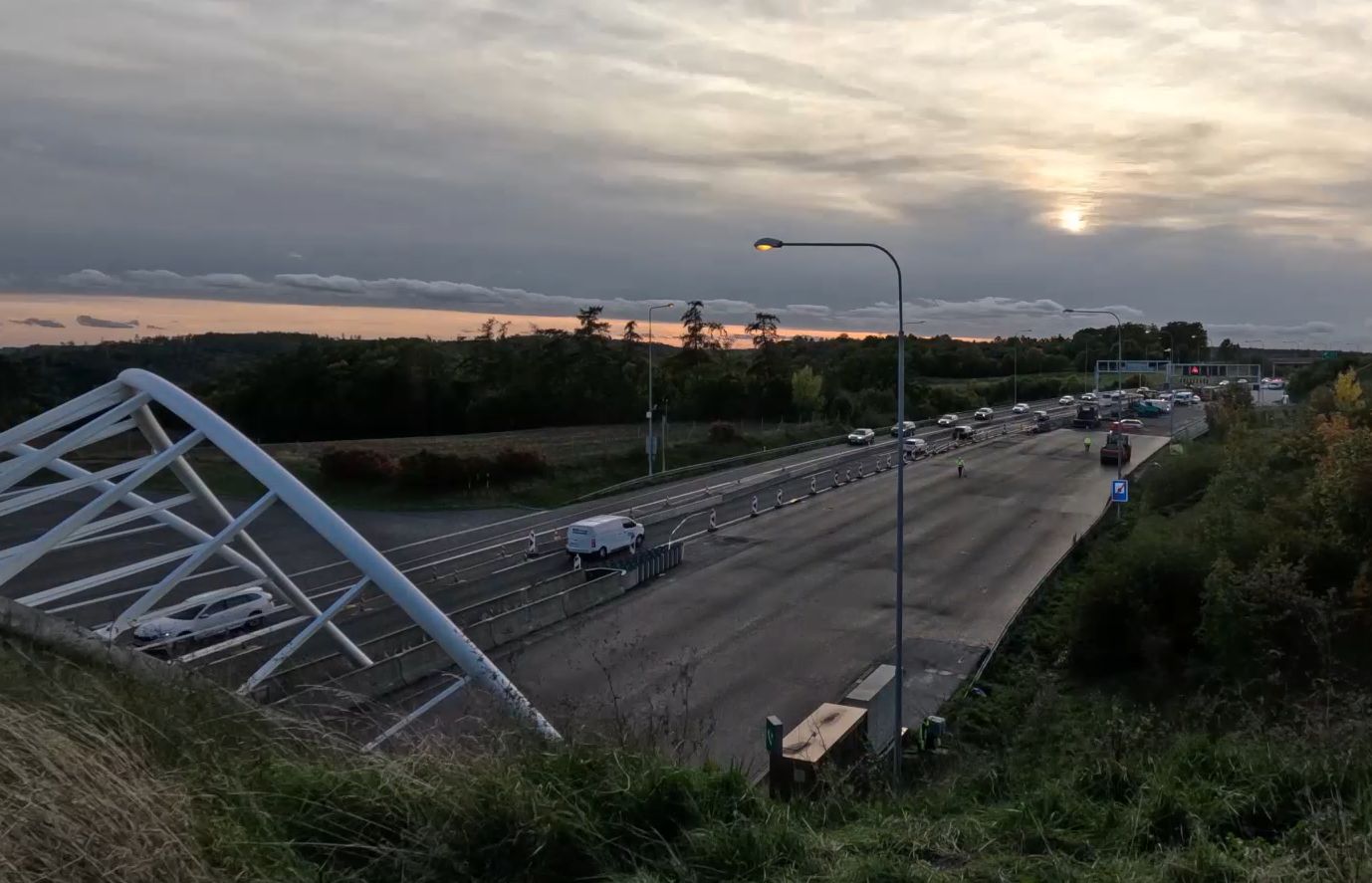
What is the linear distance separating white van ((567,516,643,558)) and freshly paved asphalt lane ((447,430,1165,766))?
97.3 inches

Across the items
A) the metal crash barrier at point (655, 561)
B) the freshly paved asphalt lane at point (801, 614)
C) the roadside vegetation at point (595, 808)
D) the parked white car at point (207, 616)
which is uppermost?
the roadside vegetation at point (595, 808)

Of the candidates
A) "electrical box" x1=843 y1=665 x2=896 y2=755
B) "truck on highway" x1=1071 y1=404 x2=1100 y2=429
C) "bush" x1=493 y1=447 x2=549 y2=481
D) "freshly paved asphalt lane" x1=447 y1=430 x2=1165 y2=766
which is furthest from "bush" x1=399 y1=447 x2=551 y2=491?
"truck on highway" x1=1071 y1=404 x2=1100 y2=429

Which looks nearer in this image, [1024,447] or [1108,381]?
[1024,447]

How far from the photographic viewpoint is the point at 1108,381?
397 ft

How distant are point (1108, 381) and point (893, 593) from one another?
10818 centimetres

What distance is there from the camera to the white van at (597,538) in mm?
28750

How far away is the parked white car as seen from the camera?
59.6ft

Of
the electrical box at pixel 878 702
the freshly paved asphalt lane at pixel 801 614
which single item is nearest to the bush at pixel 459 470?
the freshly paved asphalt lane at pixel 801 614

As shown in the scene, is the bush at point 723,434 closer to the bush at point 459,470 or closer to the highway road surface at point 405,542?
the highway road surface at point 405,542

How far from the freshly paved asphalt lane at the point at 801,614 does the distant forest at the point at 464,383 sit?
38157mm

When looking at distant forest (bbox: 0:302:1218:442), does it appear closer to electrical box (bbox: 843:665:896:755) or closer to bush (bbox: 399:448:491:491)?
bush (bbox: 399:448:491:491)

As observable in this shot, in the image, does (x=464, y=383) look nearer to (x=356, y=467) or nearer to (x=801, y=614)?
(x=356, y=467)

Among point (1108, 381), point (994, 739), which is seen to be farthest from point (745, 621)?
point (1108, 381)

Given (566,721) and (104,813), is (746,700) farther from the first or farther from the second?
(104,813)
